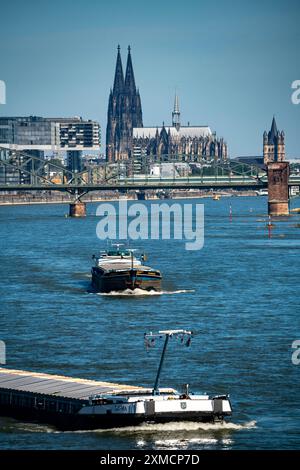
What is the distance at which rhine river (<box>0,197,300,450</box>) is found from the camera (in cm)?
3494

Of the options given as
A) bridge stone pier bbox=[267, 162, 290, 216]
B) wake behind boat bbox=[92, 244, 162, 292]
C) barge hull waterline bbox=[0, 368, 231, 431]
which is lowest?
barge hull waterline bbox=[0, 368, 231, 431]

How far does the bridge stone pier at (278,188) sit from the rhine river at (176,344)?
7689 cm

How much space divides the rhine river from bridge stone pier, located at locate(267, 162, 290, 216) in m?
76.9

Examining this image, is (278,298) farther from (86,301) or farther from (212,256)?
(212,256)

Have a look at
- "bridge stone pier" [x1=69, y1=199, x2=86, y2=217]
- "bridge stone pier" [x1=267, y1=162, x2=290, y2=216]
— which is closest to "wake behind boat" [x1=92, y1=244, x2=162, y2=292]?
"bridge stone pier" [x1=267, y1=162, x2=290, y2=216]

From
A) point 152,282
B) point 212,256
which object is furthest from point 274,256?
point 152,282

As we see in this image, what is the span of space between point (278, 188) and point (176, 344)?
125 m

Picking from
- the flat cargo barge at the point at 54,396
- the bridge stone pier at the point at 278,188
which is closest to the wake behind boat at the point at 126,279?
the flat cargo barge at the point at 54,396

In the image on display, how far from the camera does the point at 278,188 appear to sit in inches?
6781

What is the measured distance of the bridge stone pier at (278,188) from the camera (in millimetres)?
172375

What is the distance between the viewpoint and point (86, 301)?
63.9m

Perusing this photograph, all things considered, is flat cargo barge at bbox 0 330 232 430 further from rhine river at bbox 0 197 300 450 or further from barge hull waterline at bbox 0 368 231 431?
rhine river at bbox 0 197 300 450

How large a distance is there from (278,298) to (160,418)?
28915mm

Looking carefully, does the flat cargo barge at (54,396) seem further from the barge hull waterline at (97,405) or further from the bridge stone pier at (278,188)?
the bridge stone pier at (278,188)
